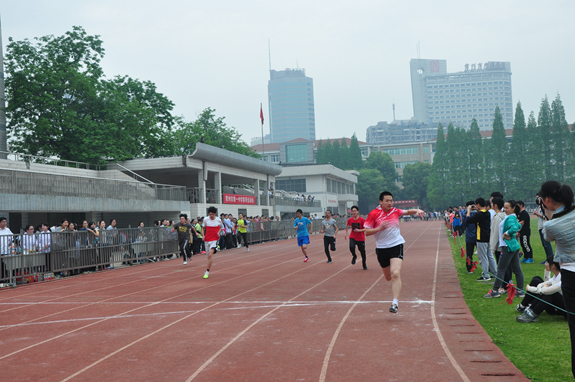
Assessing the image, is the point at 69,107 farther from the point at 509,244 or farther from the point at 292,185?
the point at 292,185

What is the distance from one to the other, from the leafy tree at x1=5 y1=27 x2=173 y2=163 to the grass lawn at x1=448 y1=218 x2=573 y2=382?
30.9 metres

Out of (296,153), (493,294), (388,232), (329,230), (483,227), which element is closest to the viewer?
(388,232)

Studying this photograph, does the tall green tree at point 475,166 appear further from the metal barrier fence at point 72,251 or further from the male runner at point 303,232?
the male runner at point 303,232

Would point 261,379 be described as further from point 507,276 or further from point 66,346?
point 507,276

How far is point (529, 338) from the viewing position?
6.36m

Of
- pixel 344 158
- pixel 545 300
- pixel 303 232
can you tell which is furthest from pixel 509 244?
pixel 344 158

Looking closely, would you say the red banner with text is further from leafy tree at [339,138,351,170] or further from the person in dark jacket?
leafy tree at [339,138,351,170]

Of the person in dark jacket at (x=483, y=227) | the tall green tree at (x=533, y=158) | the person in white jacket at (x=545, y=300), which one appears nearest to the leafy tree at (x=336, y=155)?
the tall green tree at (x=533, y=158)

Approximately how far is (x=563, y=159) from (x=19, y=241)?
260 ft

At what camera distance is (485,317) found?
7.72 meters

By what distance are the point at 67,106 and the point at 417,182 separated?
91427 millimetres

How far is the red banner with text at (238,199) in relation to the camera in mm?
40906

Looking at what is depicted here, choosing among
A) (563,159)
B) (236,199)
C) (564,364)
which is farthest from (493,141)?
(564,364)

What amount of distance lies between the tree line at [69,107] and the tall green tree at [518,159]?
6091 centimetres
